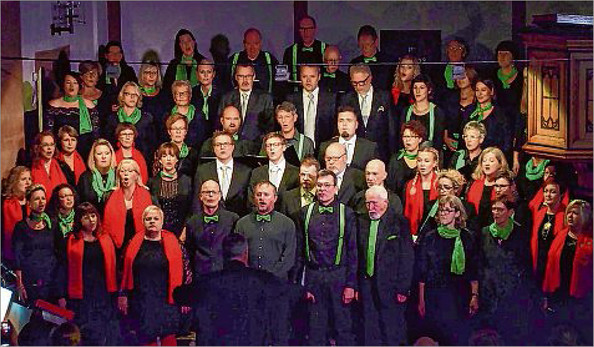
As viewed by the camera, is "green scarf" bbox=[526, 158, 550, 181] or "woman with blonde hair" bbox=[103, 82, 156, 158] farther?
"woman with blonde hair" bbox=[103, 82, 156, 158]

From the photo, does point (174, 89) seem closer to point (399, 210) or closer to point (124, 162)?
point (124, 162)

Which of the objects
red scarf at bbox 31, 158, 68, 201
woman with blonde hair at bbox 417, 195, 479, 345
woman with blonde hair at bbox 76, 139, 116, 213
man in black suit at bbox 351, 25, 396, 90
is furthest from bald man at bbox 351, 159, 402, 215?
red scarf at bbox 31, 158, 68, 201

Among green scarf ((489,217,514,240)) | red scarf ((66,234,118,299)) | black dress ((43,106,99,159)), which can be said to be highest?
black dress ((43,106,99,159))

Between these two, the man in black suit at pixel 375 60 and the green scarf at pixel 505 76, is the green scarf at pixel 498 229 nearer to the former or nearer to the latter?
the green scarf at pixel 505 76

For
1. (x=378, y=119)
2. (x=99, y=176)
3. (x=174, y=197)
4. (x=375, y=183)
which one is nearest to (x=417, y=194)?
(x=375, y=183)

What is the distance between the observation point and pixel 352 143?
390 inches

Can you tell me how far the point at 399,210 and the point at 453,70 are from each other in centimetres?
94

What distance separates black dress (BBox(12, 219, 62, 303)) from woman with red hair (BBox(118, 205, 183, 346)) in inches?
17.5

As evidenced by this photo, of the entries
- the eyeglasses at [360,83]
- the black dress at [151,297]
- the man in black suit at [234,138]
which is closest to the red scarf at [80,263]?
the black dress at [151,297]

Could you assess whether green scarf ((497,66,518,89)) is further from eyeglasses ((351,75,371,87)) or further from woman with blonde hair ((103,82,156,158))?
woman with blonde hair ((103,82,156,158))

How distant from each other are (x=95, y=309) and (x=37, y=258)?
487mm

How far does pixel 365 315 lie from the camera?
9883 millimetres

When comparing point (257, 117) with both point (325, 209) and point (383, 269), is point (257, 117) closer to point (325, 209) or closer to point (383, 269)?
point (325, 209)

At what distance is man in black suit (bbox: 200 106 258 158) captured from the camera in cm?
991
